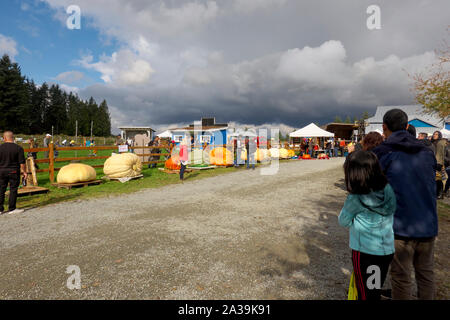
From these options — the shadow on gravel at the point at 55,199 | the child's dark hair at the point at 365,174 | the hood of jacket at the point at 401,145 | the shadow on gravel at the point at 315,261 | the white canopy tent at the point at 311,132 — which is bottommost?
the shadow on gravel at the point at 315,261

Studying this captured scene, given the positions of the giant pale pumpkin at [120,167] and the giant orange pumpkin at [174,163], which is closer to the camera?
the giant pale pumpkin at [120,167]

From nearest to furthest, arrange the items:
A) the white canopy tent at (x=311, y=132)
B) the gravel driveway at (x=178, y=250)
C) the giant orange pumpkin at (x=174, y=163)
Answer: the gravel driveway at (x=178, y=250) < the giant orange pumpkin at (x=174, y=163) < the white canopy tent at (x=311, y=132)

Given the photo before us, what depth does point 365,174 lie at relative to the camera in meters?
2.06

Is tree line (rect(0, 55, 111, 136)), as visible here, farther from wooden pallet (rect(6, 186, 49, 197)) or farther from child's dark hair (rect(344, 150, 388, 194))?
child's dark hair (rect(344, 150, 388, 194))

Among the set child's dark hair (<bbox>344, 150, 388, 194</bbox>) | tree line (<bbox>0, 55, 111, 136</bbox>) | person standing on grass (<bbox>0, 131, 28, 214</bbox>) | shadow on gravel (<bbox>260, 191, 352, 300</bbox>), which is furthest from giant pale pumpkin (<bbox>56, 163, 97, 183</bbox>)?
tree line (<bbox>0, 55, 111, 136</bbox>)

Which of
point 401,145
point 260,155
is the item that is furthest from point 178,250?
point 260,155

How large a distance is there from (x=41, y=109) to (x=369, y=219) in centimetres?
11782

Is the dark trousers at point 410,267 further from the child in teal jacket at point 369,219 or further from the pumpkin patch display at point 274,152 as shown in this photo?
the pumpkin patch display at point 274,152

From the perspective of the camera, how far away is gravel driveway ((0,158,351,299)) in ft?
10.1

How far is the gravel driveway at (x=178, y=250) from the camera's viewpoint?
309cm

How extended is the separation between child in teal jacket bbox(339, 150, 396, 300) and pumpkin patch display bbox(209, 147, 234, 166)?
15.6 meters

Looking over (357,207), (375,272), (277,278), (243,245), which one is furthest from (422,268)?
(243,245)

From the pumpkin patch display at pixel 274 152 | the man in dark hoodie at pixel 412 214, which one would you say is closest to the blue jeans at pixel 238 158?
the pumpkin patch display at pixel 274 152

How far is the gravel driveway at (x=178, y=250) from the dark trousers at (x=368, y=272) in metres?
0.80
